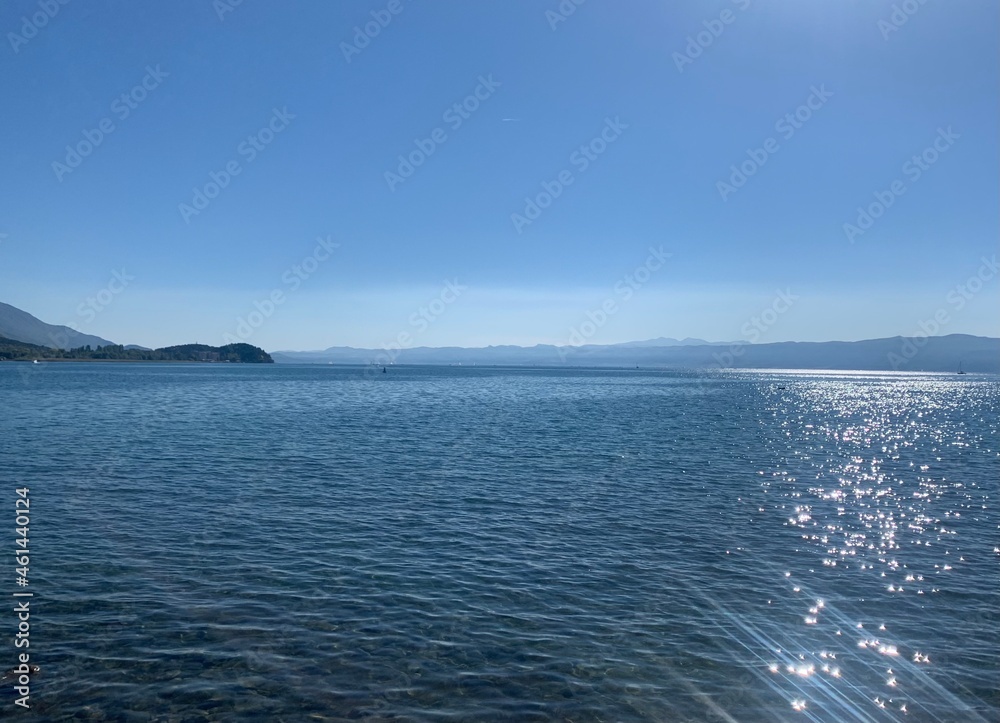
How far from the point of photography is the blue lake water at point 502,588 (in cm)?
1397

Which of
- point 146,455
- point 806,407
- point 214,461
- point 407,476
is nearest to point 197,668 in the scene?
point 407,476

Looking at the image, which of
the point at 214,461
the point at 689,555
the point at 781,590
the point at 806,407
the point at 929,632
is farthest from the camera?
the point at 806,407

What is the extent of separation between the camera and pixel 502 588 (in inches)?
783

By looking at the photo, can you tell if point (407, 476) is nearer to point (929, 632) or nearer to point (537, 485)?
point (537, 485)

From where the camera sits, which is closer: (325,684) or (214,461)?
(325,684)

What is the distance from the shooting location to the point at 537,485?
36.3m

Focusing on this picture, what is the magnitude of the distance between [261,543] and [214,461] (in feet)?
68.5

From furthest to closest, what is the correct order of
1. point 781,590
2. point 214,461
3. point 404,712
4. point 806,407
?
point 806,407, point 214,461, point 781,590, point 404,712

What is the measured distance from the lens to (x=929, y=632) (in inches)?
687

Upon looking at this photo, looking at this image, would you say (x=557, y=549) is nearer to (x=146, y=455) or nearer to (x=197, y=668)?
(x=197, y=668)

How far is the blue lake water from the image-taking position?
14.0m

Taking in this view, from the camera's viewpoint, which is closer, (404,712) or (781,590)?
(404,712)

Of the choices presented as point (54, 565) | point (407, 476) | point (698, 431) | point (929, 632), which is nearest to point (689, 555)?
point (929, 632)

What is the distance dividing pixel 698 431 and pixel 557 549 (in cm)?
4615
